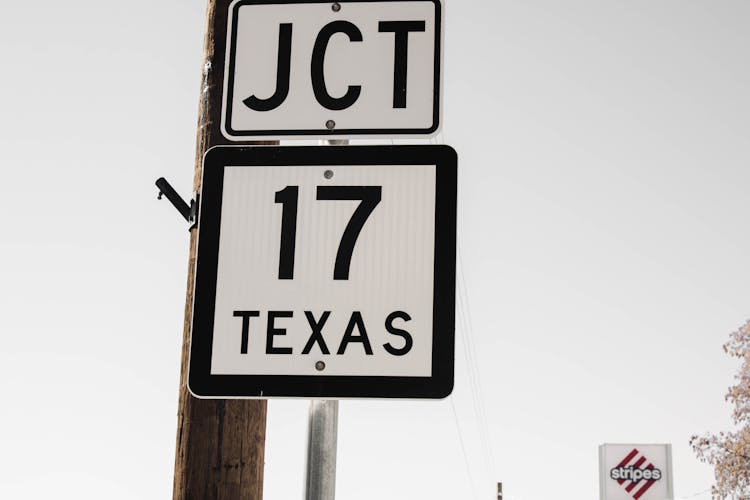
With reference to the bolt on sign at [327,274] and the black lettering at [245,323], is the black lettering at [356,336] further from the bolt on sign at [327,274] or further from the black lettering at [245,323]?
the black lettering at [245,323]

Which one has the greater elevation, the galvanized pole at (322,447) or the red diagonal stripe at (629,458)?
the red diagonal stripe at (629,458)

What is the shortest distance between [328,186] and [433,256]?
35cm

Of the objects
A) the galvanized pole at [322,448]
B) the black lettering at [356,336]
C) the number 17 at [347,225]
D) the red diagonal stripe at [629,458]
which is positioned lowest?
the galvanized pole at [322,448]

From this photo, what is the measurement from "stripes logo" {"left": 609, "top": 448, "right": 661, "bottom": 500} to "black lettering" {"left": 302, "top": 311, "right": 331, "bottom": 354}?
2119 cm

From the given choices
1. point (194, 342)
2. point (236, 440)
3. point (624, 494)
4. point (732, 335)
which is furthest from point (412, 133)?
point (732, 335)

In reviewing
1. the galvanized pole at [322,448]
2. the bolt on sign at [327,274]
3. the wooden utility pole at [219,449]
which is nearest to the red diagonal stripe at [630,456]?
the wooden utility pole at [219,449]

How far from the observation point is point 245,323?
10.4 feet

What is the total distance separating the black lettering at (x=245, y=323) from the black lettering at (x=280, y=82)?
2.13 feet

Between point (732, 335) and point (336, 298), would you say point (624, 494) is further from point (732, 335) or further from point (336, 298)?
point (336, 298)

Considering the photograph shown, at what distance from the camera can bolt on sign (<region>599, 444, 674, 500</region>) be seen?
2322cm

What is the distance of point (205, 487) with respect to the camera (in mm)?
3844

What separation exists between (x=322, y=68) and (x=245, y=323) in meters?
0.80

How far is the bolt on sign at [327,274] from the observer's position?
3.08 m

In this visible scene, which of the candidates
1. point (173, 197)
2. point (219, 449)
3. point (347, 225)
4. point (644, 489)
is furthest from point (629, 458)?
point (347, 225)
